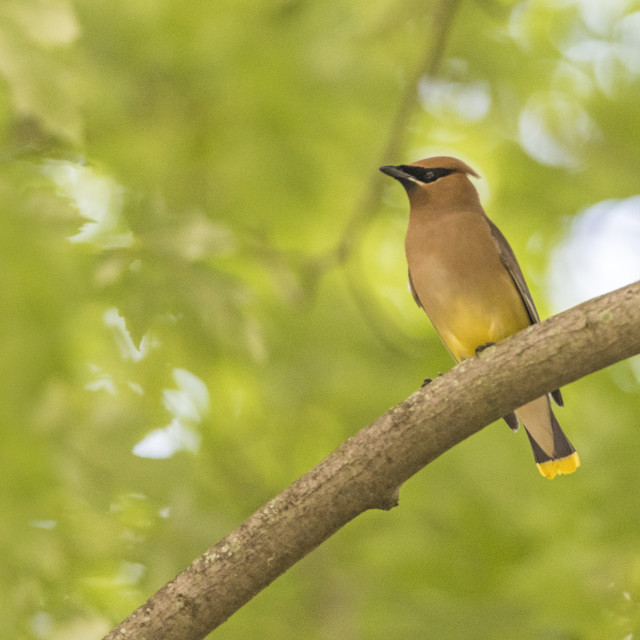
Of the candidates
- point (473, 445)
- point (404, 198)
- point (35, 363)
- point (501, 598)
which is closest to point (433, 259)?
point (473, 445)

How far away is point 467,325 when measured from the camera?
4.42 meters

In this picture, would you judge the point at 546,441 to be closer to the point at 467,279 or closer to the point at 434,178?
the point at 467,279

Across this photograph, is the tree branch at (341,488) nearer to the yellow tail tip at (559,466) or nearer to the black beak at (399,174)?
the yellow tail tip at (559,466)

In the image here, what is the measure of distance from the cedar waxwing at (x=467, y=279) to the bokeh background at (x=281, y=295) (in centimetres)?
64

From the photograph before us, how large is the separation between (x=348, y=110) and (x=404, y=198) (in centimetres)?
92

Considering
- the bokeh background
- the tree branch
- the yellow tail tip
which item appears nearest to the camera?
the tree branch

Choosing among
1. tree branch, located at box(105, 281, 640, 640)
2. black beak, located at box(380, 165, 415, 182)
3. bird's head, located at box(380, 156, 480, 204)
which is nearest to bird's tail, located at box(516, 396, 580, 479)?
bird's head, located at box(380, 156, 480, 204)

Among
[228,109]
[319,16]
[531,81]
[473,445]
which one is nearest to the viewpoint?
[473,445]

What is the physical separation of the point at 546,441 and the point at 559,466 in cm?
19

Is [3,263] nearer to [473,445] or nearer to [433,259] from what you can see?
[433,259]

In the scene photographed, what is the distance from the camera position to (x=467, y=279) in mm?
4363

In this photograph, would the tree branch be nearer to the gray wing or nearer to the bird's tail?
the gray wing

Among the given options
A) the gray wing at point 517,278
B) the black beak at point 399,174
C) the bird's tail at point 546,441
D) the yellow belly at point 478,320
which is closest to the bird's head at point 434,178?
the black beak at point 399,174

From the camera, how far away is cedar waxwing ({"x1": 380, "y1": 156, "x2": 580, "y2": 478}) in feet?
14.3
